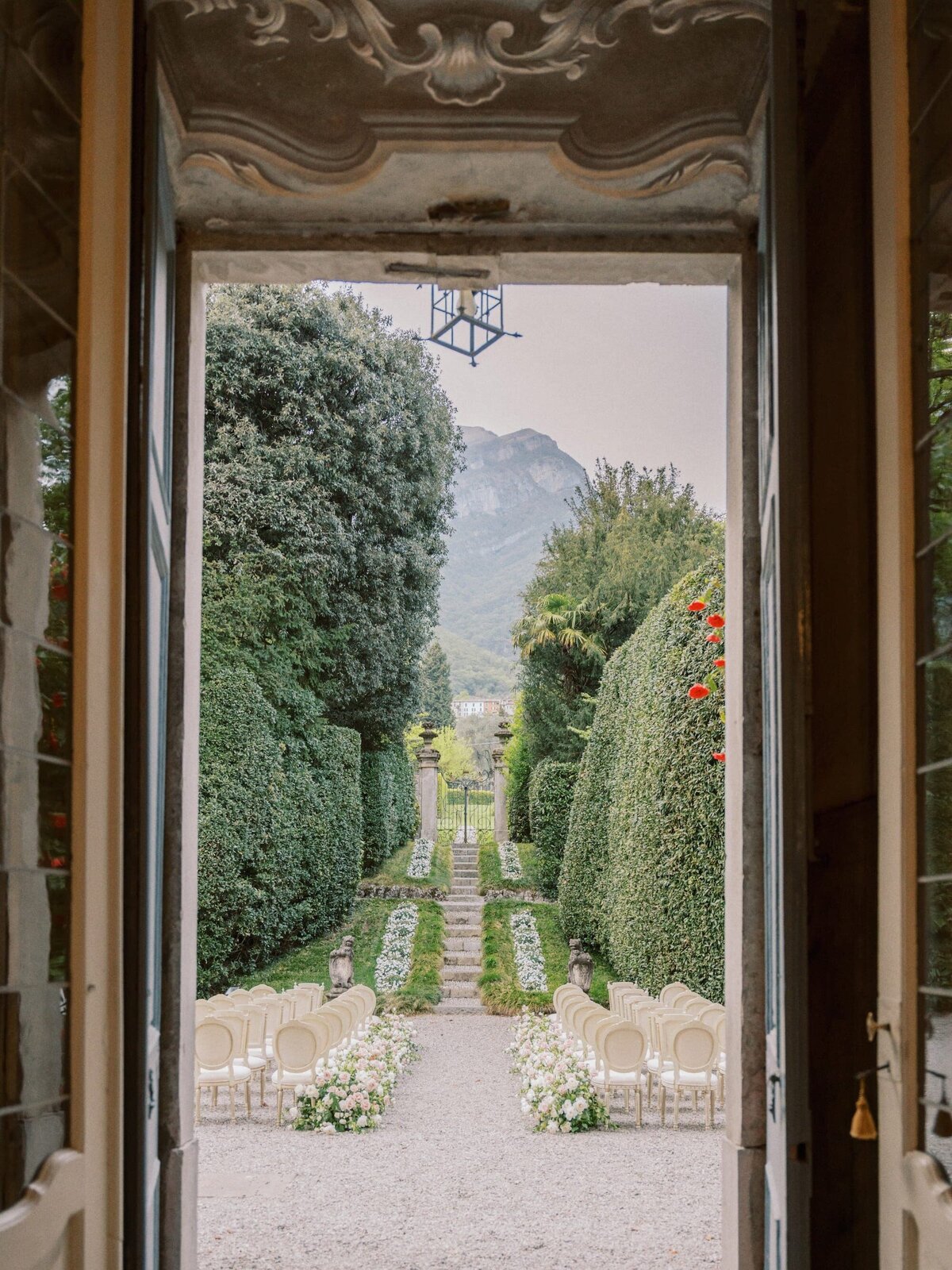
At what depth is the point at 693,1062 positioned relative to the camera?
7.53 metres

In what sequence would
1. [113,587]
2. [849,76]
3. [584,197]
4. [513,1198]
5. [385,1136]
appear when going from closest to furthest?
[113,587] < [849,76] < [584,197] < [513,1198] < [385,1136]

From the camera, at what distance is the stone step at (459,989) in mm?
14188

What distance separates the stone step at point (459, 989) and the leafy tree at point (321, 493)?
3958mm

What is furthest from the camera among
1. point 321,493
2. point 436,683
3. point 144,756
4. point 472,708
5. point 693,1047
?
point 472,708

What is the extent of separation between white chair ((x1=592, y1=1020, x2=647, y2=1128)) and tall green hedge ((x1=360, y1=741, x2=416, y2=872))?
10835 mm

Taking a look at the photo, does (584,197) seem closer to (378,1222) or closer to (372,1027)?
(378,1222)

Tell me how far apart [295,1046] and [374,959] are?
25.4 ft

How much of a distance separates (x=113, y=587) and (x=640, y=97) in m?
2.10

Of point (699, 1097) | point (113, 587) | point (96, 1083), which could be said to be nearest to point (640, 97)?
point (113, 587)

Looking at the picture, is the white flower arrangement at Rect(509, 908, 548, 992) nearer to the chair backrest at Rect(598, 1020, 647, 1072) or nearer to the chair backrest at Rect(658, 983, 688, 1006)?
the chair backrest at Rect(658, 983, 688, 1006)

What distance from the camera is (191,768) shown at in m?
3.88

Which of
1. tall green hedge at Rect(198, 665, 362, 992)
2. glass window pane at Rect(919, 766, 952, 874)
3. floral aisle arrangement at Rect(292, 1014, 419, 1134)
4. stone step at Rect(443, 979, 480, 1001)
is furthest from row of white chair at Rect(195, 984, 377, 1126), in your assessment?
glass window pane at Rect(919, 766, 952, 874)

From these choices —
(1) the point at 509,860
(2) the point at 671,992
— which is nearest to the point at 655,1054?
(2) the point at 671,992

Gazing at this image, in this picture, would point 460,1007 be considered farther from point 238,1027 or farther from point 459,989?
point 238,1027
